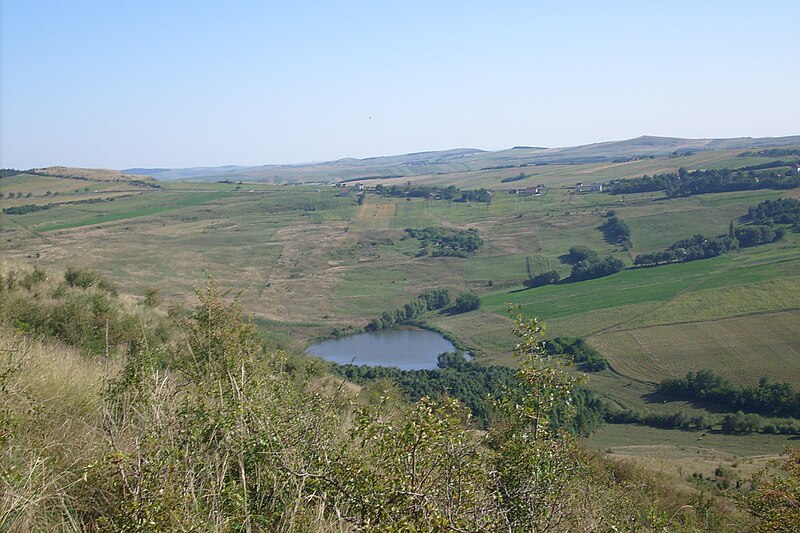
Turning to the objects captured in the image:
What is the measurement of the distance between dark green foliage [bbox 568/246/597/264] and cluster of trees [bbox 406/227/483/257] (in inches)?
524

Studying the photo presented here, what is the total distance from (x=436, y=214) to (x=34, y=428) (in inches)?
3933

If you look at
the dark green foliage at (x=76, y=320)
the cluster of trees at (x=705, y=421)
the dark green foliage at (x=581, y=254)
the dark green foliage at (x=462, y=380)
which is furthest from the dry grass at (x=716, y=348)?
the dark green foliage at (x=76, y=320)

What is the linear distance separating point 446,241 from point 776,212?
43.0 meters

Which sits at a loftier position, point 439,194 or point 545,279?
point 439,194

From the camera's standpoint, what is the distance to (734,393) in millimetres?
36375

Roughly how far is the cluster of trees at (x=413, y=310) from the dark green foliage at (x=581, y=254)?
719 inches

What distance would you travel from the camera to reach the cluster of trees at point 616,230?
79.3 meters

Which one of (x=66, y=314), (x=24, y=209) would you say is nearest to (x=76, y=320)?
(x=66, y=314)

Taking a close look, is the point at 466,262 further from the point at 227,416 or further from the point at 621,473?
the point at 227,416

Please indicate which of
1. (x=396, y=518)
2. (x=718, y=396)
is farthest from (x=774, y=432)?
(x=396, y=518)

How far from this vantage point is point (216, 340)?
1084cm

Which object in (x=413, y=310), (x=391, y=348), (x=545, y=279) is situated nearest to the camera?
(x=391, y=348)

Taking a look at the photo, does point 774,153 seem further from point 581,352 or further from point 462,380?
point 462,380

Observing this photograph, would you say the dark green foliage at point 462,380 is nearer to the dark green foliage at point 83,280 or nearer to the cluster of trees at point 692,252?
the dark green foliage at point 83,280
